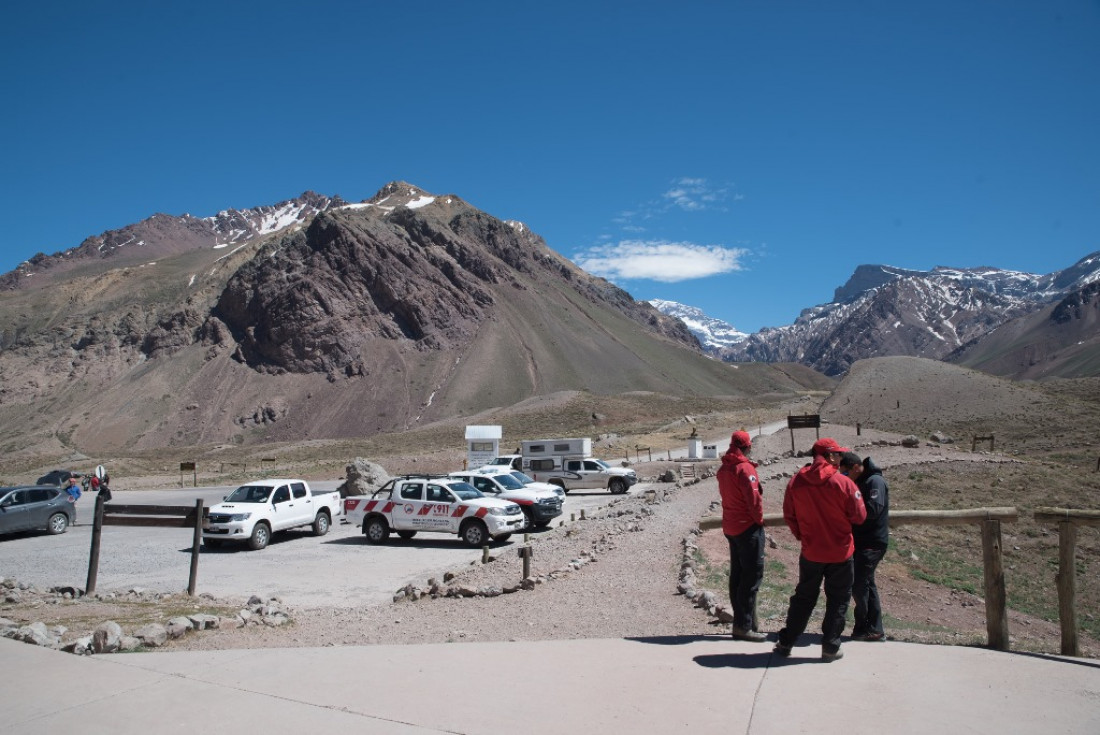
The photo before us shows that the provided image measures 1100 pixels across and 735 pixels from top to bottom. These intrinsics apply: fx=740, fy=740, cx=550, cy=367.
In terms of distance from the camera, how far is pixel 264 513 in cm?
1927

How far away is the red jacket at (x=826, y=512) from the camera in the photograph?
6250 millimetres

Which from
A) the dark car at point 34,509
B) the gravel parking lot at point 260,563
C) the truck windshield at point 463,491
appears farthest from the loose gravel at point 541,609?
the dark car at point 34,509

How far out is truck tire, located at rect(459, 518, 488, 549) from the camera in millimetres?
18109

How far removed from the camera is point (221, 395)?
4304 inches

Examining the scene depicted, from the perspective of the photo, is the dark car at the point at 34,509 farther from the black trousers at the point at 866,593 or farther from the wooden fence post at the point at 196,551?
the black trousers at the point at 866,593

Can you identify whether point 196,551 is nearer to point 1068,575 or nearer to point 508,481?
point 508,481

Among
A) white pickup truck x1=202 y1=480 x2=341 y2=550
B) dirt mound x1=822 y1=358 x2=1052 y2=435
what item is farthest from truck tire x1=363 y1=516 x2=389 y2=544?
dirt mound x1=822 y1=358 x2=1052 y2=435

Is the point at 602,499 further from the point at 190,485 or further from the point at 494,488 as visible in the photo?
the point at 190,485

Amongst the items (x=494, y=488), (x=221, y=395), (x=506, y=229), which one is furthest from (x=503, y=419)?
(x=506, y=229)

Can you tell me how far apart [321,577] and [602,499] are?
16.4 metres

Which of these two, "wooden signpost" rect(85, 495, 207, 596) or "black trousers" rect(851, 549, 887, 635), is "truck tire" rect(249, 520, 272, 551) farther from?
"black trousers" rect(851, 549, 887, 635)

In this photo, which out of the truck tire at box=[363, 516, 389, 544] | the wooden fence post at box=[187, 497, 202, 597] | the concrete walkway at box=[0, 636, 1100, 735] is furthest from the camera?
the truck tire at box=[363, 516, 389, 544]

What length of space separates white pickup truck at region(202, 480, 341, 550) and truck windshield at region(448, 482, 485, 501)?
489 centimetres

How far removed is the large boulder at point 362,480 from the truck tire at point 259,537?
9.17 m
